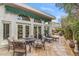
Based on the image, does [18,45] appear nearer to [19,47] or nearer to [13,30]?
[19,47]

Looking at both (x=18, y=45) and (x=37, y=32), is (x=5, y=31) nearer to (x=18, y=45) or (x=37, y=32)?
(x=18, y=45)

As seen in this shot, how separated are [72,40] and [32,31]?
2.23ft

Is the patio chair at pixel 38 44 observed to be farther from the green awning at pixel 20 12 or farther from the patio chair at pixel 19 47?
the green awning at pixel 20 12

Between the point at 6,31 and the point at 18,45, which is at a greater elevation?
the point at 6,31

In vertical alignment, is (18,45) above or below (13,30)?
below

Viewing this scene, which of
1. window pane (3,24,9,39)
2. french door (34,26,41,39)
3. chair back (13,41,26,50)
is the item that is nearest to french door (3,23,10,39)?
window pane (3,24,9,39)

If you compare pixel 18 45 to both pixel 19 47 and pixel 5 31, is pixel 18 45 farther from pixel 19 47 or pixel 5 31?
pixel 5 31

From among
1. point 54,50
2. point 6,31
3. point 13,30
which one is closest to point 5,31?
point 6,31

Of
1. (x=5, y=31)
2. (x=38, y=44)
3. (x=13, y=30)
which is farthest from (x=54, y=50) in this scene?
(x=5, y=31)

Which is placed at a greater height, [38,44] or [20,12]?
[20,12]

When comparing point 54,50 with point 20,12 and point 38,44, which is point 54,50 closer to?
point 38,44

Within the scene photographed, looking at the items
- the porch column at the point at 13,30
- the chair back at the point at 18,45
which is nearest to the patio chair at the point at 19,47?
the chair back at the point at 18,45

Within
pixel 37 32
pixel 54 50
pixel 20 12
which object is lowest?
pixel 54 50

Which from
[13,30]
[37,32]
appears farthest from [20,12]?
[37,32]
